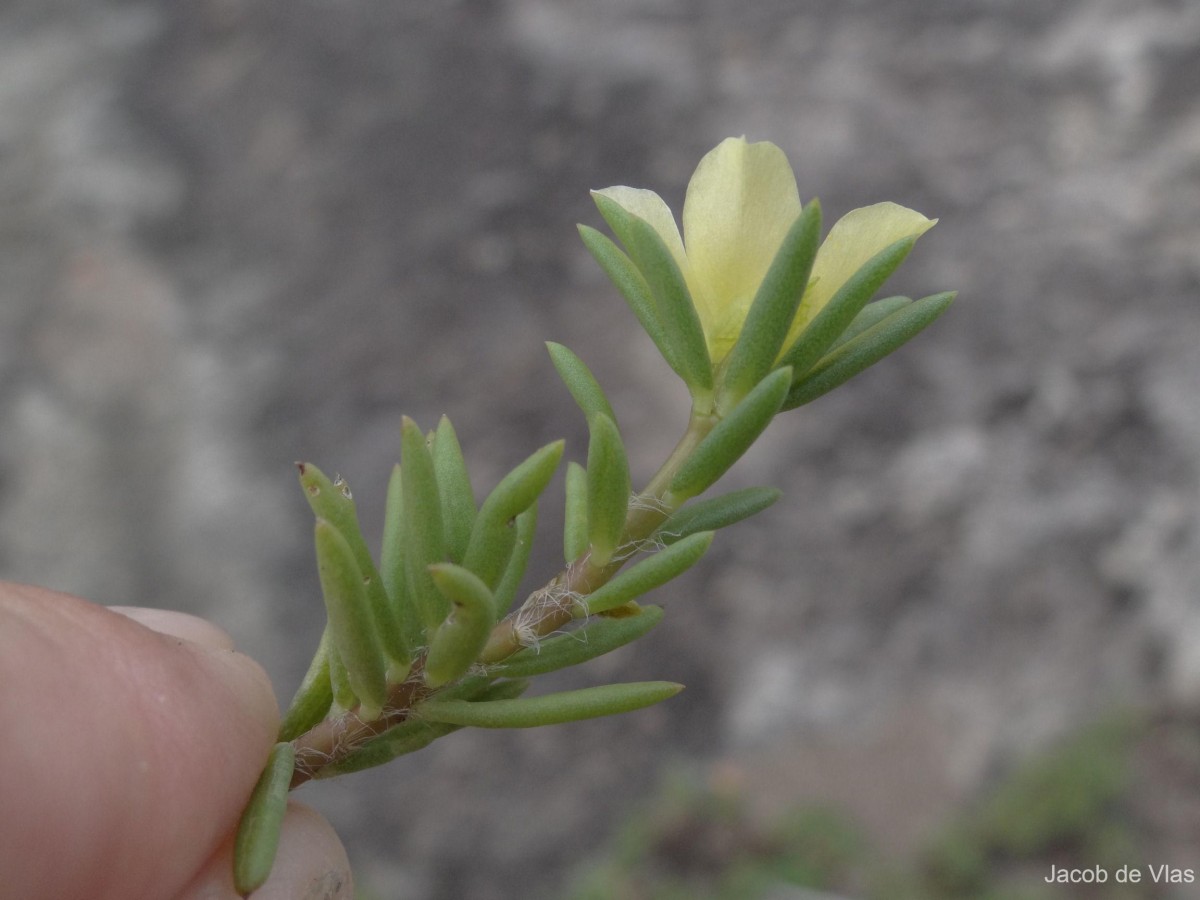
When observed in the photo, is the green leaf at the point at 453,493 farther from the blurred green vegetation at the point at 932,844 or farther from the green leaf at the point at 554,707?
the blurred green vegetation at the point at 932,844

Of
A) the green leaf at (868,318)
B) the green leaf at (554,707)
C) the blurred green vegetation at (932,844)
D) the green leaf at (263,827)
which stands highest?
the green leaf at (868,318)

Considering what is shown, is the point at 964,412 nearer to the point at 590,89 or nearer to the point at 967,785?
the point at 967,785

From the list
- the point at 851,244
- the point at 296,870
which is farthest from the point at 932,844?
the point at 851,244

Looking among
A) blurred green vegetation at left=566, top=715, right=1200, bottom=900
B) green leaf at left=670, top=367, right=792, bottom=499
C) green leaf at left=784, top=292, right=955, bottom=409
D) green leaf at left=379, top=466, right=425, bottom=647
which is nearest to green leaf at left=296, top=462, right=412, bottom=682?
green leaf at left=379, top=466, right=425, bottom=647

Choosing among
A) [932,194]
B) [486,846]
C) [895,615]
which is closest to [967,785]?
[895,615]

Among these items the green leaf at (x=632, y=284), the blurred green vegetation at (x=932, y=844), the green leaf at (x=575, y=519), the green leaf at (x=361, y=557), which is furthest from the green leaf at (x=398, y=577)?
the blurred green vegetation at (x=932, y=844)
